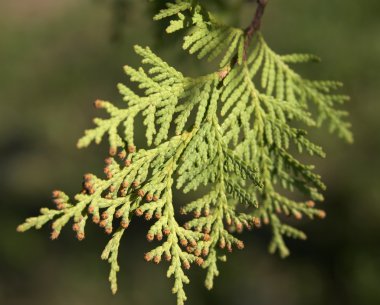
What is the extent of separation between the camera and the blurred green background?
21.4 feet

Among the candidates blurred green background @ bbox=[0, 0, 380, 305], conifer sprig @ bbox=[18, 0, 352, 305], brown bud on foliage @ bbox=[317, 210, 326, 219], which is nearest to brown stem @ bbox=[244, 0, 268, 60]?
conifer sprig @ bbox=[18, 0, 352, 305]

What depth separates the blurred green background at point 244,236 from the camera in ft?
21.4

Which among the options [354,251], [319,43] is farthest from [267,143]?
[319,43]

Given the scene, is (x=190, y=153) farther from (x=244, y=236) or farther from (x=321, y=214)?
(x=244, y=236)

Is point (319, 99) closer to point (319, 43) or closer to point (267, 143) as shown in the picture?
point (267, 143)

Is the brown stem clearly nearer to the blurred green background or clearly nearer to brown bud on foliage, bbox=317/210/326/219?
brown bud on foliage, bbox=317/210/326/219

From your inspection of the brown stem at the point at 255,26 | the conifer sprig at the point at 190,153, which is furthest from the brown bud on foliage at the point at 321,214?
the brown stem at the point at 255,26

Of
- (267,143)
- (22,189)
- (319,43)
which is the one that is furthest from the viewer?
(22,189)

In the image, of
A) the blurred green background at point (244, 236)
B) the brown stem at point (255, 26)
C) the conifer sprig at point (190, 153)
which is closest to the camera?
the conifer sprig at point (190, 153)

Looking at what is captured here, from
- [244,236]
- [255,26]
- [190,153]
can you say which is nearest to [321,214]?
[190,153]

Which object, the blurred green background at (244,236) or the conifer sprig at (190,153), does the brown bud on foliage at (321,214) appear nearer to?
the conifer sprig at (190,153)

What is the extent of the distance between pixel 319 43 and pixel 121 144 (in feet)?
20.0

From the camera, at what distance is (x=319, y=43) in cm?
721

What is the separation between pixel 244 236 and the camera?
23.8 ft
